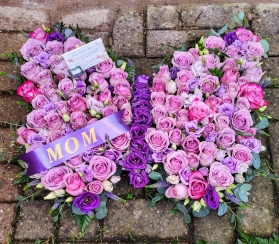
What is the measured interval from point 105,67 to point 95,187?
601 millimetres

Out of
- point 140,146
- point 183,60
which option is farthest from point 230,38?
point 140,146

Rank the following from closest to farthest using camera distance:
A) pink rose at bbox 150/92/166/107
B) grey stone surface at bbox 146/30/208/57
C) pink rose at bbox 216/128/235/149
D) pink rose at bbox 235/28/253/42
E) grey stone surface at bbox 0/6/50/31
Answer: pink rose at bbox 216/128/235/149 < pink rose at bbox 150/92/166/107 < pink rose at bbox 235/28/253/42 < grey stone surface at bbox 146/30/208/57 < grey stone surface at bbox 0/6/50/31

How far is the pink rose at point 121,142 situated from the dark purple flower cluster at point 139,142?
0.03m

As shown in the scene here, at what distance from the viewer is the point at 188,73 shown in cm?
177

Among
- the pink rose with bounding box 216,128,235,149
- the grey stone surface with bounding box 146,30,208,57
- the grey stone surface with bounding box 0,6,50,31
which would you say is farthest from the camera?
the grey stone surface with bounding box 0,6,50,31

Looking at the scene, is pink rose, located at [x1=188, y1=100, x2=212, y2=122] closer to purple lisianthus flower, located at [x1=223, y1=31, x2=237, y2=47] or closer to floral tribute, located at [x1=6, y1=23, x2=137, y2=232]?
floral tribute, located at [x1=6, y1=23, x2=137, y2=232]

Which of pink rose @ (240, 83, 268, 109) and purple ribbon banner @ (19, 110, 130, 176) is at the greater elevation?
pink rose @ (240, 83, 268, 109)

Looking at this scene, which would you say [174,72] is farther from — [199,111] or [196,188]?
[196,188]

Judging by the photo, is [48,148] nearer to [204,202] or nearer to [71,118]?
[71,118]

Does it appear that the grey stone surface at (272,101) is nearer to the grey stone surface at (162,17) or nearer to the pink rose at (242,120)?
the pink rose at (242,120)

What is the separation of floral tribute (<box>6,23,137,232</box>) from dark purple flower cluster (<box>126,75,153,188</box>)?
0.04 meters

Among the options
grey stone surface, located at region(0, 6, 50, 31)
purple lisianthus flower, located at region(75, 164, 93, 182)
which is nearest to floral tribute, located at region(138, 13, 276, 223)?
purple lisianthus flower, located at region(75, 164, 93, 182)

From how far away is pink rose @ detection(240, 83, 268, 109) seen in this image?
170 cm

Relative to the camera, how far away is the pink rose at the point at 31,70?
183 centimetres
